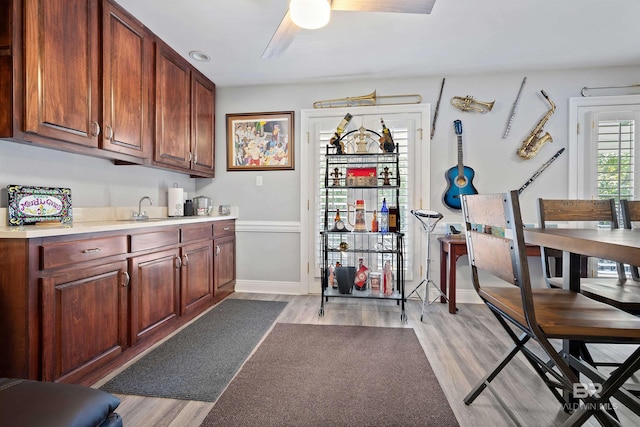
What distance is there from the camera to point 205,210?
3322 mm

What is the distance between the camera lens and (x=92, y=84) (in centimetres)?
188

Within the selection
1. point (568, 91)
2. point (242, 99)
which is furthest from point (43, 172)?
point (568, 91)

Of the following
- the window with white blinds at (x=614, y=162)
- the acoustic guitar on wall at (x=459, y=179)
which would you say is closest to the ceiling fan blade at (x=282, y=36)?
→ the acoustic guitar on wall at (x=459, y=179)

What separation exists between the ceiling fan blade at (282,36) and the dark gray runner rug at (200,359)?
2163mm

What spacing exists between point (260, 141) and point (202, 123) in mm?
646

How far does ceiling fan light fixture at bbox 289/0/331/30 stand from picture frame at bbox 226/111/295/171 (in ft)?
5.71

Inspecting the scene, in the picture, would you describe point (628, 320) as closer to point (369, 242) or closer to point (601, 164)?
point (369, 242)

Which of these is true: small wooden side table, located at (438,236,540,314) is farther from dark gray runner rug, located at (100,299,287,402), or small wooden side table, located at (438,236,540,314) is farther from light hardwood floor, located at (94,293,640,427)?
dark gray runner rug, located at (100,299,287,402)

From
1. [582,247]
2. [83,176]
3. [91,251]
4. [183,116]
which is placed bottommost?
[91,251]

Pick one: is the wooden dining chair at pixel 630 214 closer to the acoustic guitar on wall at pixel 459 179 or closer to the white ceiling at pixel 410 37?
the acoustic guitar on wall at pixel 459 179

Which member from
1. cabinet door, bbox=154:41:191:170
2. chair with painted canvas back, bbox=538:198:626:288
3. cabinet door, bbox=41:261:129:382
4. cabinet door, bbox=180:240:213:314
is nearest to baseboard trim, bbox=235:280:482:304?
cabinet door, bbox=180:240:213:314

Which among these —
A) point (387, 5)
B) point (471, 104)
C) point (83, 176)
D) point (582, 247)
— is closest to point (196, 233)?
point (83, 176)

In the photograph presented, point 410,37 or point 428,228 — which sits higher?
point 410,37

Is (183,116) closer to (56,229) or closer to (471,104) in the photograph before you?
(56,229)
